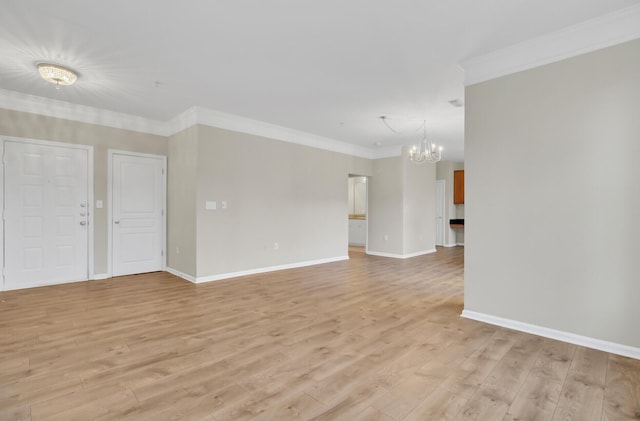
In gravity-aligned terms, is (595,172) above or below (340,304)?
above

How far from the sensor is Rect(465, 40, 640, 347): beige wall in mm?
2562

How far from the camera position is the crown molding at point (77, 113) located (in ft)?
14.6

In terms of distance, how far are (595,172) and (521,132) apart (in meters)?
0.68

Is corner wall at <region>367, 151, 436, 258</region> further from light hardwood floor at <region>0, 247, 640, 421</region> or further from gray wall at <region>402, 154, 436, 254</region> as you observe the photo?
light hardwood floor at <region>0, 247, 640, 421</region>

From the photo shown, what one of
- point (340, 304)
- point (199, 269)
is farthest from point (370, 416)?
point (199, 269)

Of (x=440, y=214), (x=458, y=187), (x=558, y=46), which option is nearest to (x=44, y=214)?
(x=558, y=46)

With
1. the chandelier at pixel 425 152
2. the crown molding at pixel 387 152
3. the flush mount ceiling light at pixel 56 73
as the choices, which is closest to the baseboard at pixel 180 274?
the flush mount ceiling light at pixel 56 73

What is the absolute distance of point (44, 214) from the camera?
4.72 m

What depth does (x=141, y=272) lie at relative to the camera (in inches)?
221

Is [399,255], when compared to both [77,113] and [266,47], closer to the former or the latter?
[266,47]

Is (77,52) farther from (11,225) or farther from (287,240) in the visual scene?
(287,240)

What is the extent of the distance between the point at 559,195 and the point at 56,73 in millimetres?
5230


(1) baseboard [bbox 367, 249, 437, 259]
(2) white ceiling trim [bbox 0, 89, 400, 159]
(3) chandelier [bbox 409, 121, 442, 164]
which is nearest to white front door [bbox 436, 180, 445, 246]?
(1) baseboard [bbox 367, 249, 437, 259]

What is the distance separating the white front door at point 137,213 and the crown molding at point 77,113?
1.67 ft
